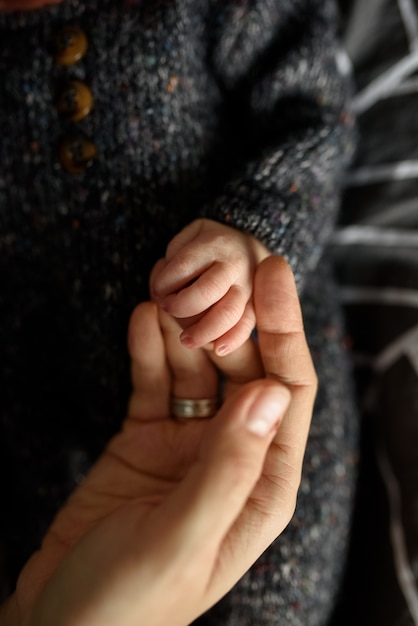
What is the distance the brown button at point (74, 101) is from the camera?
52 centimetres

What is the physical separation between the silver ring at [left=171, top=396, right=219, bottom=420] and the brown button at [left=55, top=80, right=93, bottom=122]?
282 millimetres

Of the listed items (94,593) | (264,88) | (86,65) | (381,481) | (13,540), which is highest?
(86,65)

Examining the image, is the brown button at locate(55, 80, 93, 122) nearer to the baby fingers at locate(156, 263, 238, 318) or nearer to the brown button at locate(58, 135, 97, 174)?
the brown button at locate(58, 135, 97, 174)

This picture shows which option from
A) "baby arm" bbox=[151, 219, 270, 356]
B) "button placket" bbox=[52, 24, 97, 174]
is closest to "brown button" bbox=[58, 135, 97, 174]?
"button placket" bbox=[52, 24, 97, 174]

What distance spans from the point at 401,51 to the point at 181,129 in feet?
1.16

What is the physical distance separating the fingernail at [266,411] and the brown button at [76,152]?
0.96 ft

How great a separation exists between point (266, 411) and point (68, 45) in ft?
1.25

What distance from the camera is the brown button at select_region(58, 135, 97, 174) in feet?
1.73

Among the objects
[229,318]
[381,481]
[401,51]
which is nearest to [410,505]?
[381,481]

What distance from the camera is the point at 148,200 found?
55cm

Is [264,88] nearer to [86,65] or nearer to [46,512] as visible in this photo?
[86,65]

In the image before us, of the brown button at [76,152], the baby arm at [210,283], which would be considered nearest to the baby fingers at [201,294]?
the baby arm at [210,283]

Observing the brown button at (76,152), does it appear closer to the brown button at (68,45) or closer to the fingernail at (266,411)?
the brown button at (68,45)

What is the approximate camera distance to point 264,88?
603mm
